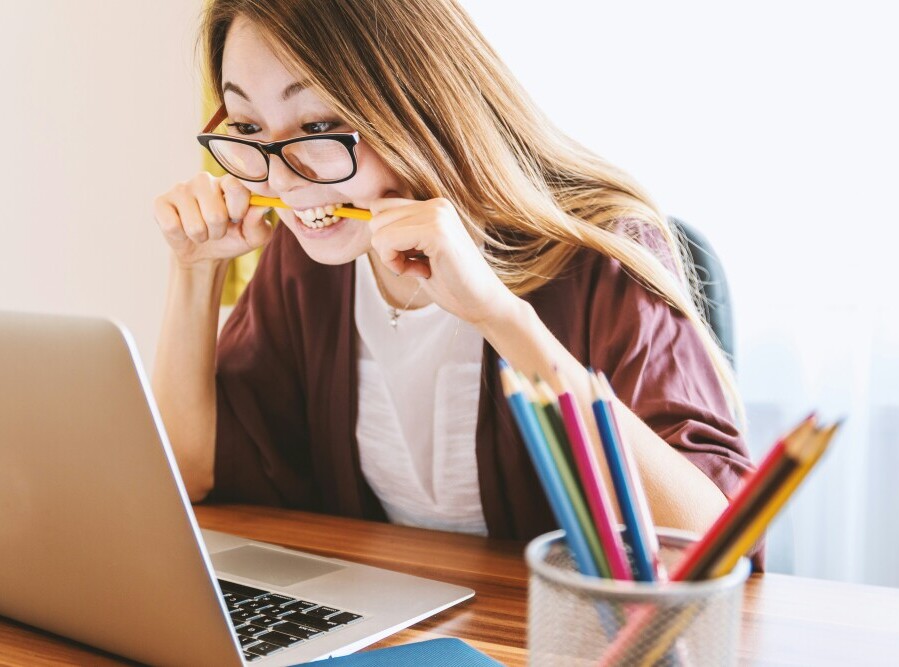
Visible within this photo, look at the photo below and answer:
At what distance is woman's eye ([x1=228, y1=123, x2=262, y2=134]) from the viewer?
1.08m

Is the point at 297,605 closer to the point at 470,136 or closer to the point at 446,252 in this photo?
the point at 446,252

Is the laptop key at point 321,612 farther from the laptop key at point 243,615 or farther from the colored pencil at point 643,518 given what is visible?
the colored pencil at point 643,518

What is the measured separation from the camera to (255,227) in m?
1.23

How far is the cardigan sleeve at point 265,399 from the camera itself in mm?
1253

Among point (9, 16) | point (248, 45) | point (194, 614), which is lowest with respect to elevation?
point (194, 614)

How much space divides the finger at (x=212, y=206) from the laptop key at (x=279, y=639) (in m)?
0.64

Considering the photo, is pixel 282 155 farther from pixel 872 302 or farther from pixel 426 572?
Answer: pixel 872 302

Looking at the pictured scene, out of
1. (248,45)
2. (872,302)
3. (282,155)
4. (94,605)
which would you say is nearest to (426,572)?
(94,605)

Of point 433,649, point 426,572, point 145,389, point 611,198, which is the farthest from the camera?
point 611,198

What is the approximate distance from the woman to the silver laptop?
34 cm

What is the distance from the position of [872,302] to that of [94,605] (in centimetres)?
151

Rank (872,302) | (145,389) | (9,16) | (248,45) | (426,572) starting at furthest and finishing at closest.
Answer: (9,16) < (872,302) < (248,45) < (426,572) < (145,389)

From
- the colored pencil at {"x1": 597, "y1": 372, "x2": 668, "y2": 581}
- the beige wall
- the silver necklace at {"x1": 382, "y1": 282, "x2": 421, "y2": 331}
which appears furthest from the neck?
the beige wall

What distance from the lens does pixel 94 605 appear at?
63cm
